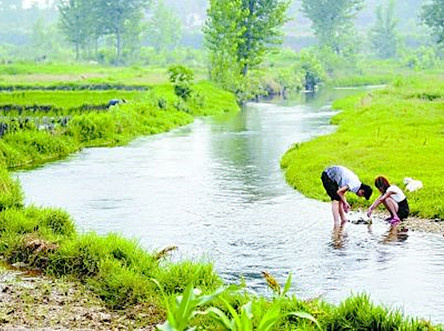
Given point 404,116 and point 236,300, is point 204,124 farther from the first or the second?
point 236,300

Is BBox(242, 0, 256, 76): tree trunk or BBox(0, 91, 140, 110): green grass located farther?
BBox(242, 0, 256, 76): tree trunk

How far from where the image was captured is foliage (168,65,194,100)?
44469mm

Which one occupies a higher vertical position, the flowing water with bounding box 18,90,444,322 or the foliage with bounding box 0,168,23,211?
the foliage with bounding box 0,168,23,211

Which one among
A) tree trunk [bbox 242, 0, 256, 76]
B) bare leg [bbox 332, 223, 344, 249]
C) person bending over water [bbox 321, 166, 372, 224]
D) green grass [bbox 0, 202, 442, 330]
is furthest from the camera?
tree trunk [bbox 242, 0, 256, 76]

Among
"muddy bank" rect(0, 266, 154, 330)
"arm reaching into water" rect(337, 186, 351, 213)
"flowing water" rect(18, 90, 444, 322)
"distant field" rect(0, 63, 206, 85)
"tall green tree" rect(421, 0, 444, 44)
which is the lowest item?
"flowing water" rect(18, 90, 444, 322)

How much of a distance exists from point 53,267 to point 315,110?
118 ft

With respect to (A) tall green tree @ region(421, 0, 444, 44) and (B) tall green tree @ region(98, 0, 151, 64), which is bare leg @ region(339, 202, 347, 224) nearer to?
(A) tall green tree @ region(421, 0, 444, 44)

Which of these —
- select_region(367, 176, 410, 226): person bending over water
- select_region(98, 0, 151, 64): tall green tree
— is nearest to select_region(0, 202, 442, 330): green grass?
select_region(367, 176, 410, 226): person bending over water

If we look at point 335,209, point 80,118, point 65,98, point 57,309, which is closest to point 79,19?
point 65,98

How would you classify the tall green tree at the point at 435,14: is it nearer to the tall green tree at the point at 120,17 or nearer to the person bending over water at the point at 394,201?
the tall green tree at the point at 120,17

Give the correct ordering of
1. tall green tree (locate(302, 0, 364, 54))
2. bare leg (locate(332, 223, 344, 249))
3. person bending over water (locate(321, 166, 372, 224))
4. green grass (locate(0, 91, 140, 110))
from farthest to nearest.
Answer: tall green tree (locate(302, 0, 364, 54))
green grass (locate(0, 91, 140, 110))
person bending over water (locate(321, 166, 372, 224))
bare leg (locate(332, 223, 344, 249))

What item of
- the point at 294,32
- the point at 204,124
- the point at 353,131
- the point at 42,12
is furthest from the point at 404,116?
the point at 42,12

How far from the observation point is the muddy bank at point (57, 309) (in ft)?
30.1

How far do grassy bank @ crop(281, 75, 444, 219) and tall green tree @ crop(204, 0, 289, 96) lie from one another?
2165cm
